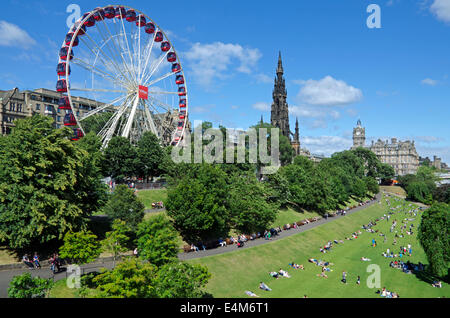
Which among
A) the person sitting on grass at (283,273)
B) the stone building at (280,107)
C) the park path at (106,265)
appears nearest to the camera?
the park path at (106,265)

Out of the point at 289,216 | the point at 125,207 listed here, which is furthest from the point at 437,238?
the point at 125,207

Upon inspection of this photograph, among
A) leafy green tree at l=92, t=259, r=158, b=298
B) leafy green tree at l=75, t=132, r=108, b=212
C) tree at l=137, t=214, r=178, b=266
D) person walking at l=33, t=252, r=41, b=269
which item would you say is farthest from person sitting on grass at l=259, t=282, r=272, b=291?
person walking at l=33, t=252, r=41, b=269

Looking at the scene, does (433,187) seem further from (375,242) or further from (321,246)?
(321,246)

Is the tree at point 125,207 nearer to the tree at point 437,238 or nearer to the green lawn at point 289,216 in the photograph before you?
the green lawn at point 289,216

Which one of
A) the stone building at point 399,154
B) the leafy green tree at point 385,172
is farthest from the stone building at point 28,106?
the stone building at point 399,154

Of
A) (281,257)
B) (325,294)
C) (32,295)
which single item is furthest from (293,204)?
(32,295)

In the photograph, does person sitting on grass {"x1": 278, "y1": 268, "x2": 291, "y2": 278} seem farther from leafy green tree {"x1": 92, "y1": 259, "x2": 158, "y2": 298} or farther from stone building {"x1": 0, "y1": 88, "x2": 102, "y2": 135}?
stone building {"x1": 0, "y1": 88, "x2": 102, "y2": 135}
